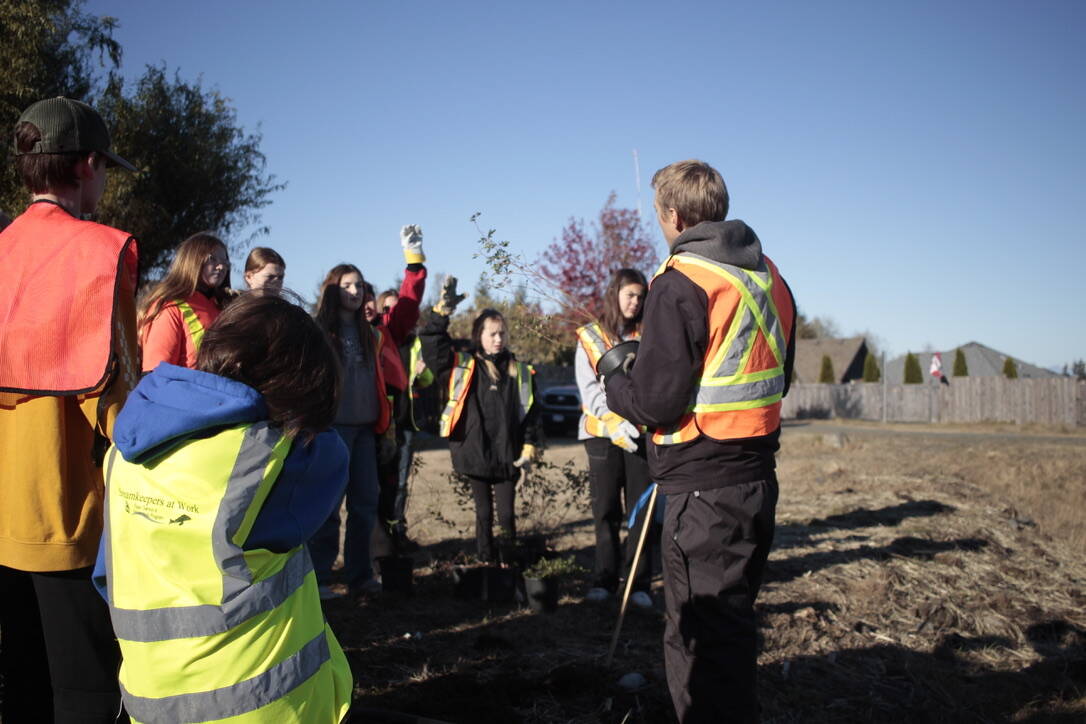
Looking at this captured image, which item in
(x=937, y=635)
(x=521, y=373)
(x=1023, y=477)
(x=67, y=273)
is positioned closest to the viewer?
(x=67, y=273)

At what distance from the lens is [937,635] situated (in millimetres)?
4367

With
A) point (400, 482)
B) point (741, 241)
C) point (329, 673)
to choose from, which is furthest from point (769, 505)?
point (400, 482)

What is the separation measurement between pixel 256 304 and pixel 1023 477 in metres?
11.1

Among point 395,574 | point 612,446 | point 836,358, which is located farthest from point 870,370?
point 395,574

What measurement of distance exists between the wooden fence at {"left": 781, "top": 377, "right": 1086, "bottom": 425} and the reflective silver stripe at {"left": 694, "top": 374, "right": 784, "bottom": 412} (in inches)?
1170

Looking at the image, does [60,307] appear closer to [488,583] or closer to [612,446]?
[488,583]

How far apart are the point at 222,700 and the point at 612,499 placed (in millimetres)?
3534

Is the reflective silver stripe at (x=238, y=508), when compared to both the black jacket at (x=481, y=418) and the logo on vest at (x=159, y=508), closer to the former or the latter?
the logo on vest at (x=159, y=508)

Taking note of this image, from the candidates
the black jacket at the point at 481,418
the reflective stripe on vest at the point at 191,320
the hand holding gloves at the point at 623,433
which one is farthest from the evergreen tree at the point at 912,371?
→ the reflective stripe on vest at the point at 191,320

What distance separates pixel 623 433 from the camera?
440 centimetres

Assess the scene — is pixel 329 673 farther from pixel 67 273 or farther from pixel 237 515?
pixel 67 273

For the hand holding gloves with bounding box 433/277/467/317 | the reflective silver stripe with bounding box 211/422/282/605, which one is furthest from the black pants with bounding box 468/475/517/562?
the reflective silver stripe with bounding box 211/422/282/605

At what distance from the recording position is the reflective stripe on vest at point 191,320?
327 cm

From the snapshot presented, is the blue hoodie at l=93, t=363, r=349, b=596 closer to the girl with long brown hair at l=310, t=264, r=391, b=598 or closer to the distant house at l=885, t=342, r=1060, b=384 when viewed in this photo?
the girl with long brown hair at l=310, t=264, r=391, b=598
